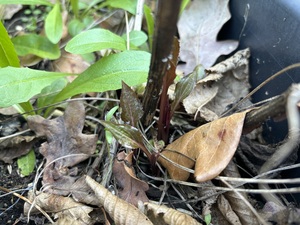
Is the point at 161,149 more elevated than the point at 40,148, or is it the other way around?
the point at 161,149

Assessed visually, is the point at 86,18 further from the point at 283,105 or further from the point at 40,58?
the point at 283,105

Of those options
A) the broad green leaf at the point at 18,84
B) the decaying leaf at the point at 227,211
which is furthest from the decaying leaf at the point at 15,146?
the decaying leaf at the point at 227,211

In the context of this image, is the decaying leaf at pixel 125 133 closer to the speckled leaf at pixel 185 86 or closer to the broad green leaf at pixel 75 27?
the speckled leaf at pixel 185 86

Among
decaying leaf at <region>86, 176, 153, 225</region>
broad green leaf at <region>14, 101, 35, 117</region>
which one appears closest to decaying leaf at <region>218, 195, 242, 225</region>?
decaying leaf at <region>86, 176, 153, 225</region>

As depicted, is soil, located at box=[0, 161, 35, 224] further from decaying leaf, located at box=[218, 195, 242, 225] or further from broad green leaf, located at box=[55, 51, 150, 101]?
decaying leaf, located at box=[218, 195, 242, 225]

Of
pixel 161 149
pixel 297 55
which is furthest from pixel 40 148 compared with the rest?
pixel 297 55

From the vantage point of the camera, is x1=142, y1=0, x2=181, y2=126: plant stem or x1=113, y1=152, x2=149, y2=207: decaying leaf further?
x1=113, y1=152, x2=149, y2=207: decaying leaf
